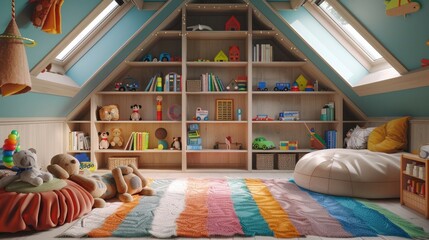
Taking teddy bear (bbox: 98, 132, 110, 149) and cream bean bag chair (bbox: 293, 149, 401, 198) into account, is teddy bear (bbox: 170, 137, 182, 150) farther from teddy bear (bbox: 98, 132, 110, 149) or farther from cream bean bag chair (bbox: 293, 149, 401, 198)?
cream bean bag chair (bbox: 293, 149, 401, 198)

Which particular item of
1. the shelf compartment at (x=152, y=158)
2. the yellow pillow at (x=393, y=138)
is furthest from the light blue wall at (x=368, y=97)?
the shelf compartment at (x=152, y=158)

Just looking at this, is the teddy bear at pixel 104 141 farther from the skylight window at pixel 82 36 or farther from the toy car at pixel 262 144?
the toy car at pixel 262 144

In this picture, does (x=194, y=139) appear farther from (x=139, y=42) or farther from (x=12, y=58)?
(x=12, y=58)

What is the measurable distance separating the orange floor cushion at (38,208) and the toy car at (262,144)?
291cm

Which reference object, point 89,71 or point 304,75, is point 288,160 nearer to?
point 304,75

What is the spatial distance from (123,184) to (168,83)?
6.76 ft

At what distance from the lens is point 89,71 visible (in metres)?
4.47

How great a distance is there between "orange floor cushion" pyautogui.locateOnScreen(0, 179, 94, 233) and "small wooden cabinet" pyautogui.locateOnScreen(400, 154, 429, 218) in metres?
2.55

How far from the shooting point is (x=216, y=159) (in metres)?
5.30

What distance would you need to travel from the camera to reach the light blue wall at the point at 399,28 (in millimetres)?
2836

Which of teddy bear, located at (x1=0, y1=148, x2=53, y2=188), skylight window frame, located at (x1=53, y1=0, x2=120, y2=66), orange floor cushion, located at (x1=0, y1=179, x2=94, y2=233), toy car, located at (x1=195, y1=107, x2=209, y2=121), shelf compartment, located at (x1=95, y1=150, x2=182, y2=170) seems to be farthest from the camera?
shelf compartment, located at (x1=95, y1=150, x2=182, y2=170)

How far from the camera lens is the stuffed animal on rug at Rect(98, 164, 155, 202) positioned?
3.15 metres

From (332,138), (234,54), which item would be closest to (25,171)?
(234,54)

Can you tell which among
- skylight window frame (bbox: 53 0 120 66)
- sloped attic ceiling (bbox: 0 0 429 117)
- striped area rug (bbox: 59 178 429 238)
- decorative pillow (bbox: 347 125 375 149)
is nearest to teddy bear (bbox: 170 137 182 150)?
sloped attic ceiling (bbox: 0 0 429 117)
